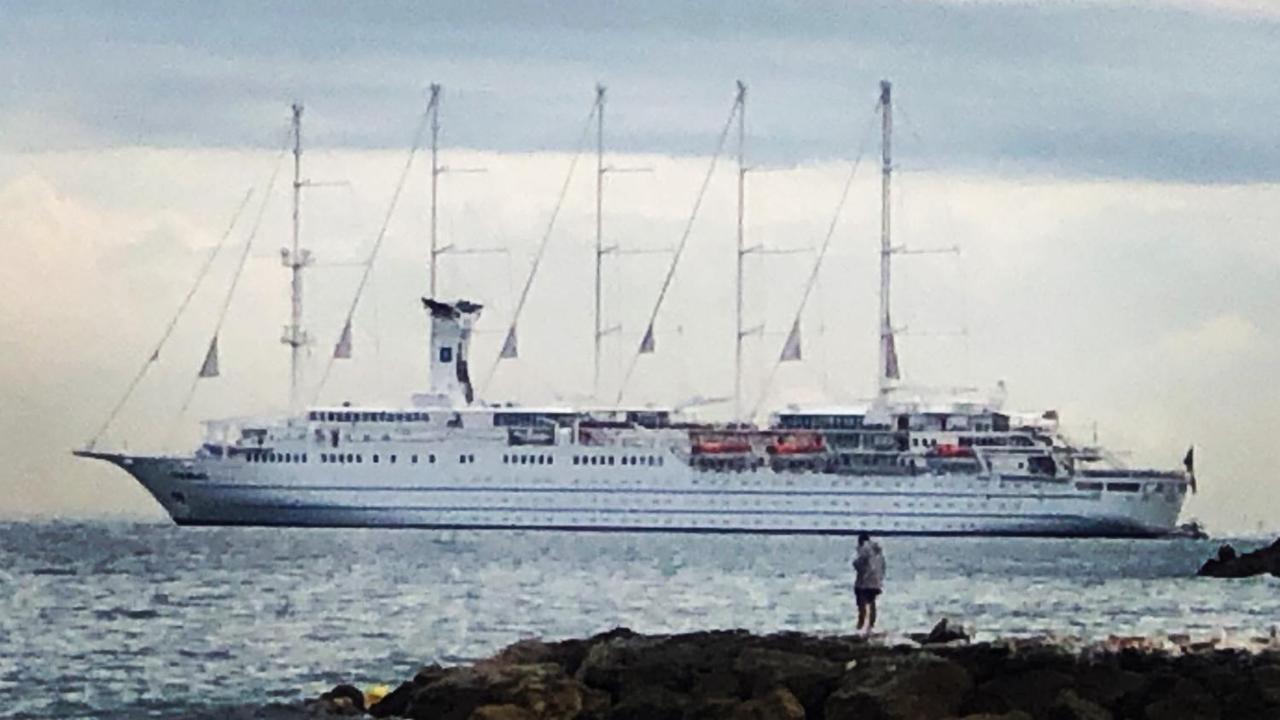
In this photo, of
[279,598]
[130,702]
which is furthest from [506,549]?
[130,702]

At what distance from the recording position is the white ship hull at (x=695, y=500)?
82.9m

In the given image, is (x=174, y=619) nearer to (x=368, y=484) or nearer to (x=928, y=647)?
(x=928, y=647)

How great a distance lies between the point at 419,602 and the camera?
143ft

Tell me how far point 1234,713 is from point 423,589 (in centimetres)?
3049

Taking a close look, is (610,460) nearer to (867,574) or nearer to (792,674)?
(867,574)

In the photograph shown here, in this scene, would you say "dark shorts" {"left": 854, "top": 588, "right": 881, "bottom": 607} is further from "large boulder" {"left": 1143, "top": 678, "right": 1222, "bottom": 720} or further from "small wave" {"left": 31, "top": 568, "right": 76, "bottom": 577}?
"small wave" {"left": 31, "top": 568, "right": 76, "bottom": 577}

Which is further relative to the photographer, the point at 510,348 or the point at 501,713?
the point at 510,348

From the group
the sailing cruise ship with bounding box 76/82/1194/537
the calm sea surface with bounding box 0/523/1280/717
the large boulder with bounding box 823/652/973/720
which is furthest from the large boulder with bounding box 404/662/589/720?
the sailing cruise ship with bounding box 76/82/1194/537

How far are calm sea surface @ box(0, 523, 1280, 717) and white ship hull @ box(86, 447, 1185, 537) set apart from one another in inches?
148

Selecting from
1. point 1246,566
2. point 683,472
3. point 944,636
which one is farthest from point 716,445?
point 944,636

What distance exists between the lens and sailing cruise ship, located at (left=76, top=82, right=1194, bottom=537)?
8312 cm

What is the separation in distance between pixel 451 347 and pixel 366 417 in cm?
864

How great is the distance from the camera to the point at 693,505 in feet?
272

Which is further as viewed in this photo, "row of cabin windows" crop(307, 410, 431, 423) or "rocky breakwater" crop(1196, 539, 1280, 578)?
"row of cabin windows" crop(307, 410, 431, 423)
